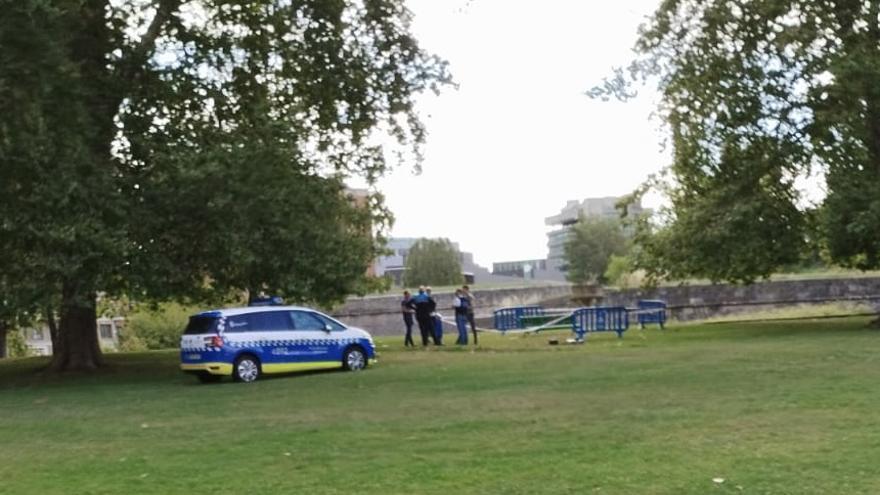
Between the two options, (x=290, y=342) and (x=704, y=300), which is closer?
(x=290, y=342)

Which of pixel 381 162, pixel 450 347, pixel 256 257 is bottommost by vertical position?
pixel 450 347

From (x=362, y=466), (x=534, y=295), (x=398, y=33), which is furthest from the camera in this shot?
(x=534, y=295)

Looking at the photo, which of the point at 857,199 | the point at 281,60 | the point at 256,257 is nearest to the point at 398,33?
the point at 281,60

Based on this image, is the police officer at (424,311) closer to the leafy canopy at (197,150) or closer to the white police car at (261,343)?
the leafy canopy at (197,150)

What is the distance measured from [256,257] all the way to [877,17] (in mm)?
19074

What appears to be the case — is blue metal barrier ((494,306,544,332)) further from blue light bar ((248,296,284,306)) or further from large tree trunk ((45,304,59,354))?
large tree trunk ((45,304,59,354))

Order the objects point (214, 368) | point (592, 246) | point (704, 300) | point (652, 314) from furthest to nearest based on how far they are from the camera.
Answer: point (592, 246)
point (704, 300)
point (652, 314)
point (214, 368)

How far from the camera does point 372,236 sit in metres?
35.3

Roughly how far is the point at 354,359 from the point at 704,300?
27997 millimetres

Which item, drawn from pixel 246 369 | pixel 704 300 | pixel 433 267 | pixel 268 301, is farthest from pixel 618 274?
pixel 433 267

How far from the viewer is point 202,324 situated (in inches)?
818

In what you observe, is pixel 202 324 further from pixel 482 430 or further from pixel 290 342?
pixel 482 430

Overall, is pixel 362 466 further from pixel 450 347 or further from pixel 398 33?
pixel 450 347

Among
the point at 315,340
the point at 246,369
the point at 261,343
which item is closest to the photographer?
the point at 246,369
